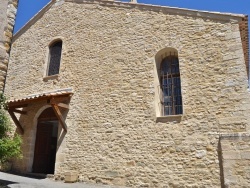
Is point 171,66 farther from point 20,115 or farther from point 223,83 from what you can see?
point 20,115

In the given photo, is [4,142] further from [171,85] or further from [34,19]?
[34,19]

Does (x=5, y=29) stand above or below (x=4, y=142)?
above

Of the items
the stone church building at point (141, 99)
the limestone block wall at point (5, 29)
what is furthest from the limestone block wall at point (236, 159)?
the limestone block wall at point (5, 29)

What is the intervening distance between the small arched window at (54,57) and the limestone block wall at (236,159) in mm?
6914

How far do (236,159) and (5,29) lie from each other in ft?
18.7

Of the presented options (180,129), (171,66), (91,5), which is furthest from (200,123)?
(91,5)

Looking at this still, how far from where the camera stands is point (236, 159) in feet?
18.0

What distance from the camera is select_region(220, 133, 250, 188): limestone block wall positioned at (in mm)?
5319

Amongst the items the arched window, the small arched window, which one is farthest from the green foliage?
the small arched window

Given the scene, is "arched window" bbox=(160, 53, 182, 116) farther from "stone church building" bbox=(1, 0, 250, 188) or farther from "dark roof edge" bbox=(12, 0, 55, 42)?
"dark roof edge" bbox=(12, 0, 55, 42)

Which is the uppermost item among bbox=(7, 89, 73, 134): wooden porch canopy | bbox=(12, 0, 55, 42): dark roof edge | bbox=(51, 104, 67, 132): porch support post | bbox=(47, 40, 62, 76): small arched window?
bbox=(12, 0, 55, 42): dark roof edge

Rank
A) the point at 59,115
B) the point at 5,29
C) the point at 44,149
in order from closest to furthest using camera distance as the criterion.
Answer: the point at 5,29, the point at 59,115, the point at 44,149

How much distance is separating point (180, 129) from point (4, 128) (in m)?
4.36

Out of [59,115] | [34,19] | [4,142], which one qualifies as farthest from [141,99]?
[34,19]
